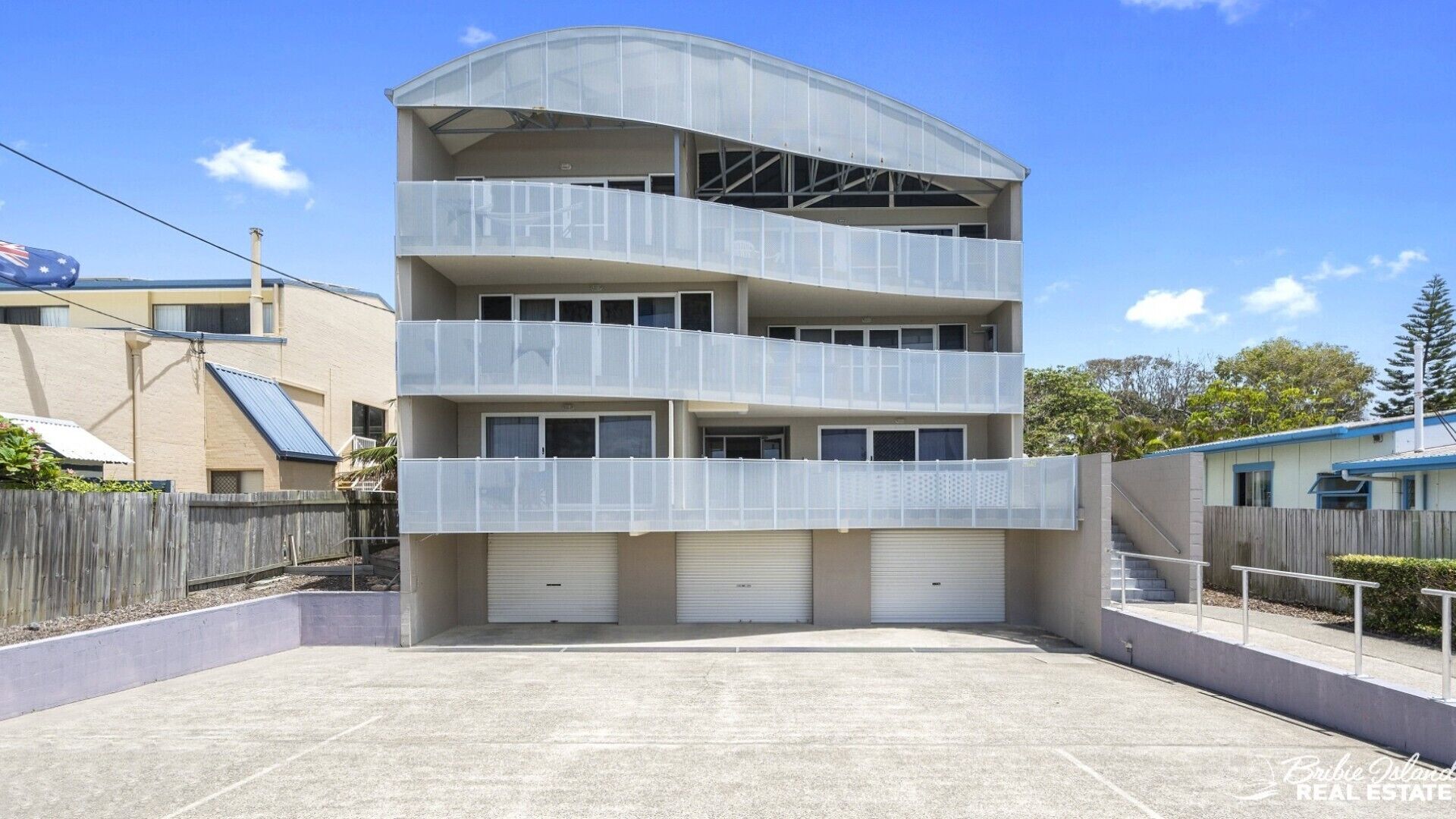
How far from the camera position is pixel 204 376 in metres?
23.3

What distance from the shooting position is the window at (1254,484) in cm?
2092

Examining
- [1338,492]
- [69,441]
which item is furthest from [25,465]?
[1338,492]

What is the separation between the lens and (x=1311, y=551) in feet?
52.1

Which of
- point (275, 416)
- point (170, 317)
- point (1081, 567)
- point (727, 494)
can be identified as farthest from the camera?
point (170, 317)

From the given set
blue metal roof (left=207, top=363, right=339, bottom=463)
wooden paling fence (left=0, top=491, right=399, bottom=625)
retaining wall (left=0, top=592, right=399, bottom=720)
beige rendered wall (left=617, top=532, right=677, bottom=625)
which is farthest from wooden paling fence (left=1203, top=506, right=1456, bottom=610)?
blue metal roof (left=207, top=363, right=339, bottom=463)

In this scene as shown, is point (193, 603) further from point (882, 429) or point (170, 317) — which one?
point (170, 317)

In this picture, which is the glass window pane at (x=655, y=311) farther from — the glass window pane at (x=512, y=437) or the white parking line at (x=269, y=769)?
the white parking line at (x=269, y=769)

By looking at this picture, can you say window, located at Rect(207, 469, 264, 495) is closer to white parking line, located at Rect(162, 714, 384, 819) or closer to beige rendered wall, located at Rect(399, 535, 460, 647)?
beige rendered wall, located at Rect(399, 535, 460, 647)

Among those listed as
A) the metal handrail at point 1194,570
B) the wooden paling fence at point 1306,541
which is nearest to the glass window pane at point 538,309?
the metal handrail at point 1194,570

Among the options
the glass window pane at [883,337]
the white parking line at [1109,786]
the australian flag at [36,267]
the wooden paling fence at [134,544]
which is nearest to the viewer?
the white parking line at [1109,786]

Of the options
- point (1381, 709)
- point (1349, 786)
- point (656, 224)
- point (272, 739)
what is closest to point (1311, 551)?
point (1381, 709)

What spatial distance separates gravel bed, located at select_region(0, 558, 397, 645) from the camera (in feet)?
38.6

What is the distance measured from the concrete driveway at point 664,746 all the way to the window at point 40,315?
Result: 21136mm

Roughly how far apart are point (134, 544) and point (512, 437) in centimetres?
664
